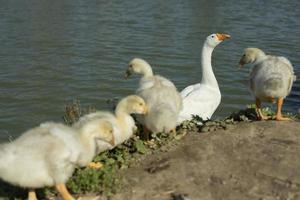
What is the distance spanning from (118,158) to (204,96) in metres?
3.26

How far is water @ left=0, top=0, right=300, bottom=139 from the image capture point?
1311 centimetres

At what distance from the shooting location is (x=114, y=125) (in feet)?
22.6

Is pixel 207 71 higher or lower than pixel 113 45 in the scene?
higher

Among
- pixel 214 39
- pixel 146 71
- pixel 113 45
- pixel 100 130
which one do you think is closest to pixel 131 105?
pixel 100 130

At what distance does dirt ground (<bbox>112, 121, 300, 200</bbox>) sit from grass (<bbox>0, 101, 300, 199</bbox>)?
15 cm

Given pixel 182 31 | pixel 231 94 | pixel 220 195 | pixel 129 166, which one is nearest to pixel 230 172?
pixel 220 195

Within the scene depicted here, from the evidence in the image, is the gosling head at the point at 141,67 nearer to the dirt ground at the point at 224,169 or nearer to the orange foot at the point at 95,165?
the dirt ground at the point at 224,169

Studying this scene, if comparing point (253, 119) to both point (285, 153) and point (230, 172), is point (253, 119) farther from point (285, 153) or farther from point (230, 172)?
point (230, 172)

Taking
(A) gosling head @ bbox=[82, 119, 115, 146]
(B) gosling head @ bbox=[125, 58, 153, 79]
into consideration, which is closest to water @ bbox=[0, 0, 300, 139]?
(B) gosling head @ bbox=[125, 58, 153, 79]

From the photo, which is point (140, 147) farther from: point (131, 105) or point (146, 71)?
point (146, 71)

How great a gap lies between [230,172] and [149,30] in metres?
14.0

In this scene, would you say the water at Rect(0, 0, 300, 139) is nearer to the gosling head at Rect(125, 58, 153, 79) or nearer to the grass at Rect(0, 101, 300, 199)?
the gosling head at Rect(125, 58, 153, 79)

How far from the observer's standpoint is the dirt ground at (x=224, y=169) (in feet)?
19.7

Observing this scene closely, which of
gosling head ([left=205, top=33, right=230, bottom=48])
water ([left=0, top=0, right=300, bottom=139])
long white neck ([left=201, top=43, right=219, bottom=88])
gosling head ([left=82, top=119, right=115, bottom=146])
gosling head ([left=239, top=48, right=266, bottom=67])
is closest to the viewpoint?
gosling head ([left=82, top=119, right=115, bottom=146])
